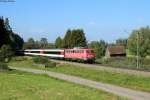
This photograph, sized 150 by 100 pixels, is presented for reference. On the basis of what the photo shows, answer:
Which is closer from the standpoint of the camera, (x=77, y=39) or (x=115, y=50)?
(x=115, y=50)

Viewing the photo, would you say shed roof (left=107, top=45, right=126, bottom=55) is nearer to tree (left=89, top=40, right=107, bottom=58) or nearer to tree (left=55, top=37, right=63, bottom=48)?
tree (left=89, top=40, right=107, bottom=58)

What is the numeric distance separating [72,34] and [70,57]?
237 feet

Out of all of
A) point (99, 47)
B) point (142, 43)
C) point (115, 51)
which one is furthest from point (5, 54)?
point (99, 47)

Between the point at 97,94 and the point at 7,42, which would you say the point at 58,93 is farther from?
the point at 7,42

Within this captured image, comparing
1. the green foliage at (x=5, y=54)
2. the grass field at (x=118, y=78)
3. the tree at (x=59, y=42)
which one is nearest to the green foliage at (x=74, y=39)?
the tree at (x=59, y=42)

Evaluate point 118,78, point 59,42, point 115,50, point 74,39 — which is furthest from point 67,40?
point 118,78

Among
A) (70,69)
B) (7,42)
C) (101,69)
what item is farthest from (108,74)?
(7,42)

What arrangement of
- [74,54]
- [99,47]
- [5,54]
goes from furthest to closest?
[99,47], [5,54], [74,54]

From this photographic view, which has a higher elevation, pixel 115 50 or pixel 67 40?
pixel 67 40

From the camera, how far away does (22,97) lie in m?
24.2

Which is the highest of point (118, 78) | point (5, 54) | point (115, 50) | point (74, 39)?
point (74, 39)

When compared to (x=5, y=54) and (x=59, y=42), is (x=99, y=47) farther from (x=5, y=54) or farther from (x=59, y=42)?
(x=5, y=54)

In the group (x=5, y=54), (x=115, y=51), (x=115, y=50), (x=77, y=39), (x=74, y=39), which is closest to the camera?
(x=5, y=54)

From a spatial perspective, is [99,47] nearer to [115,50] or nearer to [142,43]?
[115,50]
